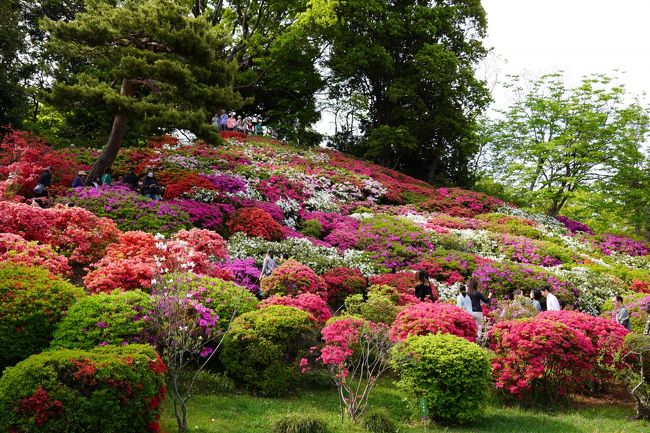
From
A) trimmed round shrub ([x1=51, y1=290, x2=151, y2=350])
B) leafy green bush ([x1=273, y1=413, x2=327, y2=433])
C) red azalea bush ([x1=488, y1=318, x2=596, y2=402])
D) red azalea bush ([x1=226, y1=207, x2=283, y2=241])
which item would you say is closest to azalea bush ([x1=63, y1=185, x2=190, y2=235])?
red azalea bush ([x1=226, y1=207, x2=283, y2=241])

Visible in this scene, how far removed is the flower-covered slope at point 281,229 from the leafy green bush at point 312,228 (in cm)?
5

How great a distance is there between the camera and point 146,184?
14992 millimetres

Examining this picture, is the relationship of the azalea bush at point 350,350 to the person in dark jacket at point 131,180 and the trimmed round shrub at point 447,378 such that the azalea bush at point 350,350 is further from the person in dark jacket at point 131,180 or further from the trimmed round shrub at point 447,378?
the person in dark jacket at point 131,180

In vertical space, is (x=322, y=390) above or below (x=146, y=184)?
below

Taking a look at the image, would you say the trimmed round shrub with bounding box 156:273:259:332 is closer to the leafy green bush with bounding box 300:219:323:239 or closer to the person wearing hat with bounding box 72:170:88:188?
the person wearing hat with bounding box 72:170:88:188

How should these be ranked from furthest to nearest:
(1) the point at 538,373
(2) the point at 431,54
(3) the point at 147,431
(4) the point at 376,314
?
(2) the point at 431,54, (4) the point at 376,314, (1) the point at 538,373, (3) the point at 147,431

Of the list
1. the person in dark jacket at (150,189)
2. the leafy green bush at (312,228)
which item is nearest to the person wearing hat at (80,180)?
the person in dark jacket at (150,189)

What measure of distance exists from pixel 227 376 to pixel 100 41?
38.8 feet

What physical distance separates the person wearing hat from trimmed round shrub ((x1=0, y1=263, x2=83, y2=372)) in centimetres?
836

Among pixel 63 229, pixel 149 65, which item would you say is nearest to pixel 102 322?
pixel 63 229

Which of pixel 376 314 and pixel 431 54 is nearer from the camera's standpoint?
pixel 376 314

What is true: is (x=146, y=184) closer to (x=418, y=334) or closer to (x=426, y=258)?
(x=426, y=258)

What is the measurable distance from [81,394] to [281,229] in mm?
10893

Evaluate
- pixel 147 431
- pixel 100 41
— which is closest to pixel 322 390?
pixel 147 431
